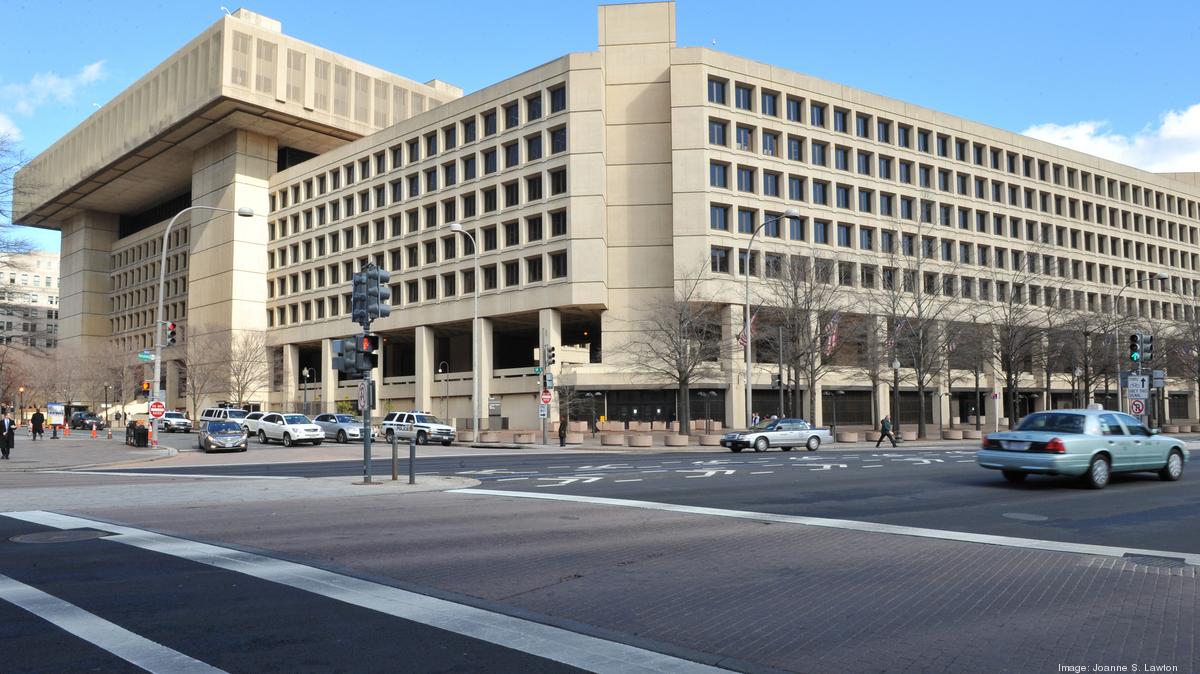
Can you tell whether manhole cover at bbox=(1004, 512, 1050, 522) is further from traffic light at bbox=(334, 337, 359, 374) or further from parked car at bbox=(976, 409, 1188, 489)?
traffic light at bbox=(334, 337, 359, 374)

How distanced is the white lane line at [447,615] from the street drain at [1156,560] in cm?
607

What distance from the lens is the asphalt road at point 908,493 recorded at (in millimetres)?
11336

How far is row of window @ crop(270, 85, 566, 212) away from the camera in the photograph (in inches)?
2393

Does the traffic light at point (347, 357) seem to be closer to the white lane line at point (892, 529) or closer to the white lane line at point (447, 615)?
the white lane line at point (892, 529)

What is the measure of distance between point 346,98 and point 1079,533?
81949 mm

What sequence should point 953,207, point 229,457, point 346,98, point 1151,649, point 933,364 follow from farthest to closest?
point 346,98 → point 953,207 → point 933,364 → point 229,457 → point 1151,649

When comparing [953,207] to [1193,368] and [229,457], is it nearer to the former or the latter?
[1193,368]

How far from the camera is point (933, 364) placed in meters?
50.5

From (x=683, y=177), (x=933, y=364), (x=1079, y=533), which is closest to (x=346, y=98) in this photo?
(x=683, y=177)

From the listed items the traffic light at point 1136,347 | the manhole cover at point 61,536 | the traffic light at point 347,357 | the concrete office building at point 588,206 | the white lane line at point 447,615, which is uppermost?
the concrete office building at point 588,206

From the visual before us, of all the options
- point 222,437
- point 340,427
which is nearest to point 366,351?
point 222,437

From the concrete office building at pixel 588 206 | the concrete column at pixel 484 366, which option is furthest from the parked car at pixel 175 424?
the concrete column at pixel 484 366

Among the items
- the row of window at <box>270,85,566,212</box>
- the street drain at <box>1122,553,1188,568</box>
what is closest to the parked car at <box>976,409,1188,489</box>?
the street drain at <box>1122,553,1188,568</box>

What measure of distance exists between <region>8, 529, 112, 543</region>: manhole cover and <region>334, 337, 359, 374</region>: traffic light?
684 centimetres
